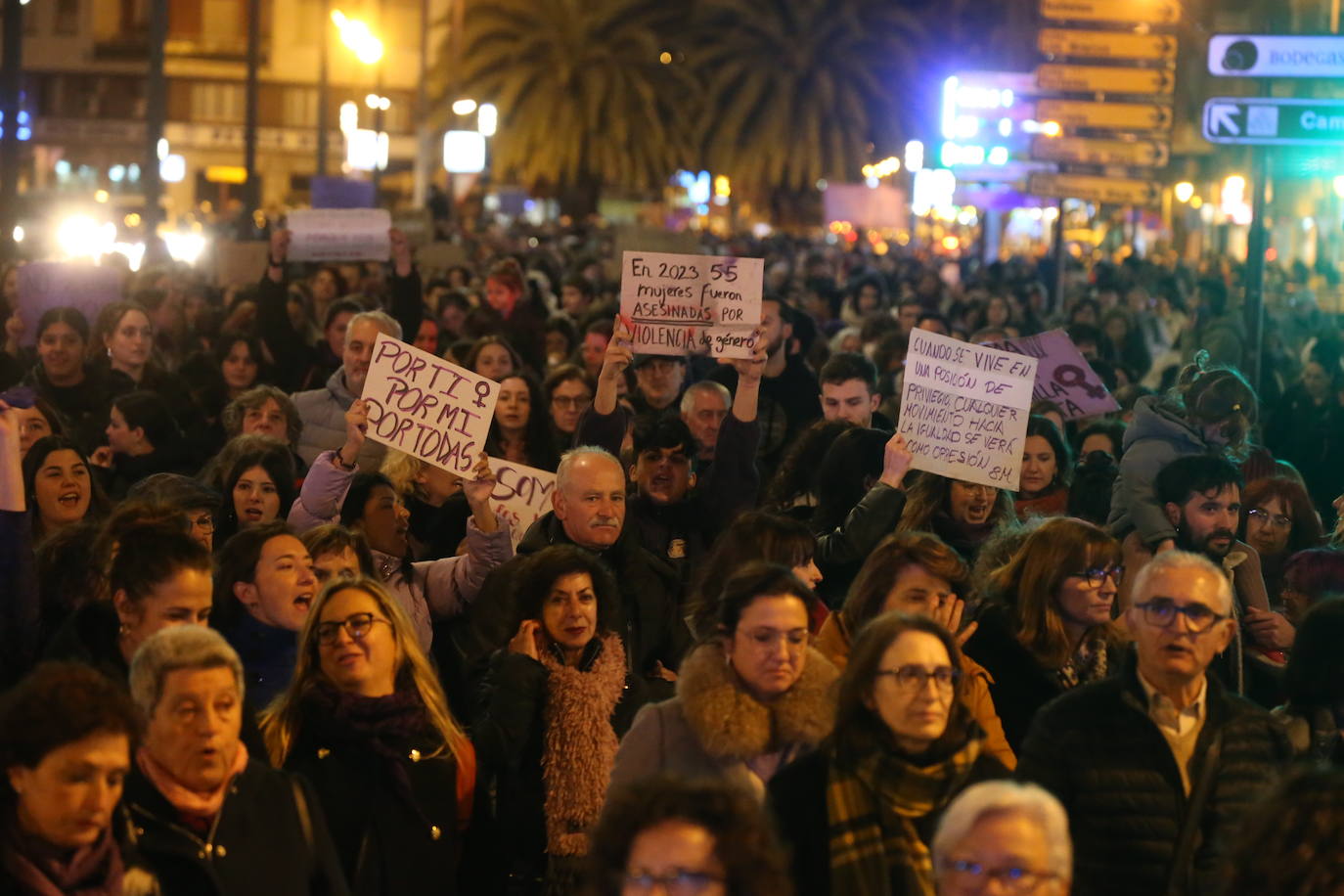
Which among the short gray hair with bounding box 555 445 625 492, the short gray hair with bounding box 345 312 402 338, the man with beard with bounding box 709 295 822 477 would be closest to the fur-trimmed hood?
the short gray hair with bounding box 555 445 625 492

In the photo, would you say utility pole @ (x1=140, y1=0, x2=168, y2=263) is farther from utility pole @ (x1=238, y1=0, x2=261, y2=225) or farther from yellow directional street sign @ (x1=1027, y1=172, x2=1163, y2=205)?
yellow directional street sign @ (x1=1027, y1=172, x2=1163, y2=205)

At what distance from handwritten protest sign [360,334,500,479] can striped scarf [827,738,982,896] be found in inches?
137

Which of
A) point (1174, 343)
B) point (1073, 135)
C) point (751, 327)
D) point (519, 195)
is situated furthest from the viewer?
point (519, 195)

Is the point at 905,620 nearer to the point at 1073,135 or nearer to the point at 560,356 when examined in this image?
the point at 560,356

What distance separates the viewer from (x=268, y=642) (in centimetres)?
641

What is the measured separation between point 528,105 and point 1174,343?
40.9m

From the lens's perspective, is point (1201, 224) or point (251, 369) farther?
point (1201, 224)

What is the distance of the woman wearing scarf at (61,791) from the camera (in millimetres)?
4297

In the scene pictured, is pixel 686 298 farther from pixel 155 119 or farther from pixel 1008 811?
pixel 155 119

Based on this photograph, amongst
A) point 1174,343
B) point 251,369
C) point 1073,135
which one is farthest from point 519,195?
point 251,369

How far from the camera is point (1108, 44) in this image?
21969 millimetres

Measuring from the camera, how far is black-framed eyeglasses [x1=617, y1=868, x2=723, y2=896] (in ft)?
12.7

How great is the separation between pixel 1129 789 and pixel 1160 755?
11 centimetres

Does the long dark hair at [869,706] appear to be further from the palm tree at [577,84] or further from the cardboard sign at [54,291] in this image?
the palm tree at [577,84]
